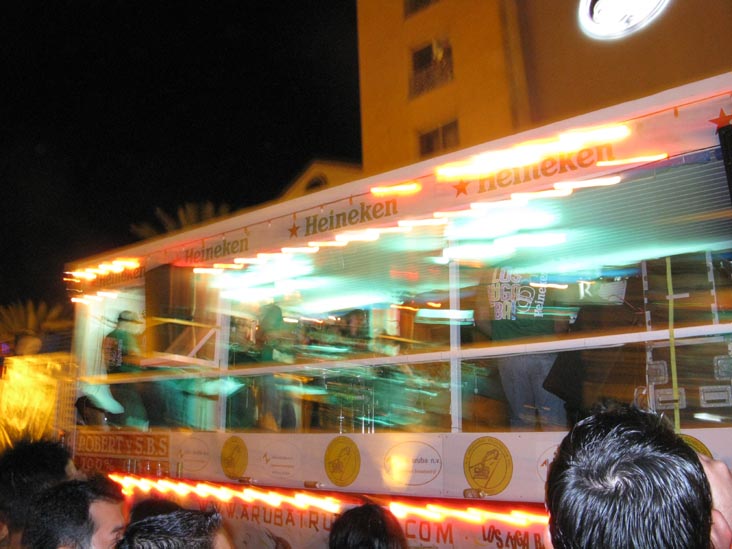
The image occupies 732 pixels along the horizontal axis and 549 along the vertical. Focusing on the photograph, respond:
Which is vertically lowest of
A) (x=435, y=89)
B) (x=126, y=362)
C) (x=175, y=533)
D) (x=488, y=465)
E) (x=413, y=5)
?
(x=488, y=465)

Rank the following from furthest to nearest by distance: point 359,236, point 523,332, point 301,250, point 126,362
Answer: point 126,362
point 301,250
point 359,236
point 523,332

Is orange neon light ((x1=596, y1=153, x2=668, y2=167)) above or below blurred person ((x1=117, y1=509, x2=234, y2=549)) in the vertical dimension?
above

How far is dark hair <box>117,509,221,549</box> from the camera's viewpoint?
1.90 meters

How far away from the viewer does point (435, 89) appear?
12859 millimetres

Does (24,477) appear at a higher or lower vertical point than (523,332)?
lower

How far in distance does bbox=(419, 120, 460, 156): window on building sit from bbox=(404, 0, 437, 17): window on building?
264cm

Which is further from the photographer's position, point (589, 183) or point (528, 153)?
point (528, 153)

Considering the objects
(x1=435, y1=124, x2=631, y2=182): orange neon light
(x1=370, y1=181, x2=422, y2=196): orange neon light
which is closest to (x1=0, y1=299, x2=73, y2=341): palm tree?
(x1=370, y1=181, x2=422, y2=196): orange neon light

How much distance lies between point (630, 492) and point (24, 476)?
3.45m

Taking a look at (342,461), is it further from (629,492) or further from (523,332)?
(629,492)

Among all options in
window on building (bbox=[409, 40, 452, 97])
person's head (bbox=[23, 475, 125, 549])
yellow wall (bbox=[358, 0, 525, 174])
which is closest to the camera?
person's head (bbox=[23, 475, 125, 549])

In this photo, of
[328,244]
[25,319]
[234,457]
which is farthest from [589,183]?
[25,319]

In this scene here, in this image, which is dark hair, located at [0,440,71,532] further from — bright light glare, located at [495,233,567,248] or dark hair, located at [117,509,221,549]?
bright light glare, located at [495,233,567,248]

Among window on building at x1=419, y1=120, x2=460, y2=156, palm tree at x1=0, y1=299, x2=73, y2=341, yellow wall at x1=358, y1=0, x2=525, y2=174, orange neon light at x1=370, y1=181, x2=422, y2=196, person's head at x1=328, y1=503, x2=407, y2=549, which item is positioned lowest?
person's head at x1=328, y1=503, x2=407, y2=549
